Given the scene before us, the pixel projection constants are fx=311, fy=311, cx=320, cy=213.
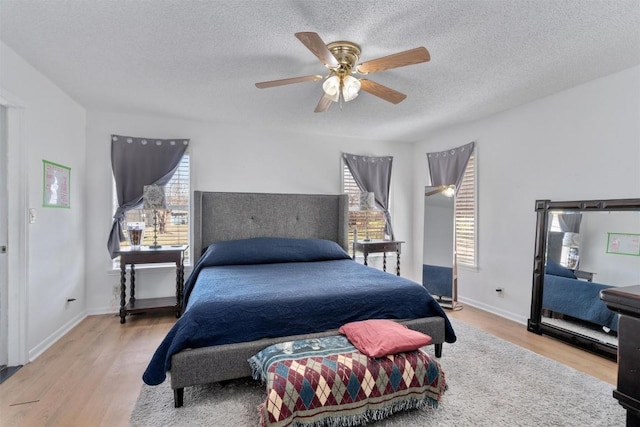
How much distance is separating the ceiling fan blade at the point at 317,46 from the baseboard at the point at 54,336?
321 centimetres

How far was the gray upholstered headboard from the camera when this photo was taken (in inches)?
155

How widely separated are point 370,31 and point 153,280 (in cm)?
363

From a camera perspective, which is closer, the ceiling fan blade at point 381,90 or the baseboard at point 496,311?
the ceiling fan blade at point 381,90

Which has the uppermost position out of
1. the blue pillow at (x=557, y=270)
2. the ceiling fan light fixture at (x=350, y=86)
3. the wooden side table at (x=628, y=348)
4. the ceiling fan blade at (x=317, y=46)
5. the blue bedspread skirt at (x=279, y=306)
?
the ceiling fan blade at (x=317, y=46)

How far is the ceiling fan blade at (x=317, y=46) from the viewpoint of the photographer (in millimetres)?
1682

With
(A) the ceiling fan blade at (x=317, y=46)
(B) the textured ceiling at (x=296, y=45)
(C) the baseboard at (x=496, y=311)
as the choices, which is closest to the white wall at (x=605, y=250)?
(C) the baseboard at (x=496, y=311)

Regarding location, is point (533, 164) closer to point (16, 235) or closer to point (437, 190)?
point (437, 190)

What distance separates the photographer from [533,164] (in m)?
3.39

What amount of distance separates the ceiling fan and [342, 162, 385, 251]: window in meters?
2.34

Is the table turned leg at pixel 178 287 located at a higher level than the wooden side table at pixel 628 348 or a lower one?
lower

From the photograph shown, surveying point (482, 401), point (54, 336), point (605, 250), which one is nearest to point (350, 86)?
point (482, 401)

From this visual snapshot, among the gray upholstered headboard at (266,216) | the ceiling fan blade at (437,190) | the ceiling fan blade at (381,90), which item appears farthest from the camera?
the ceiling fan blade at (437,190)

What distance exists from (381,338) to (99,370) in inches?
85.7

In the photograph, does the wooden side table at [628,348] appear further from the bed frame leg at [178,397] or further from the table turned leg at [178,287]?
the table turned leg at [178,287]
